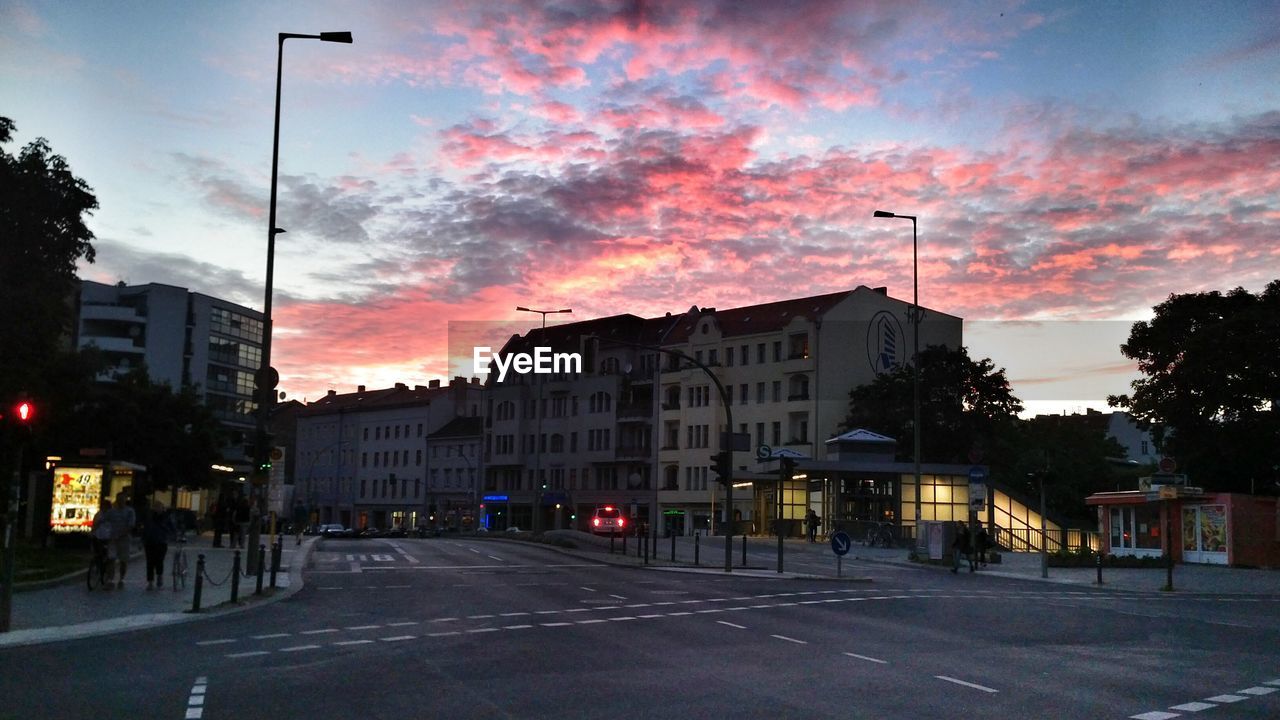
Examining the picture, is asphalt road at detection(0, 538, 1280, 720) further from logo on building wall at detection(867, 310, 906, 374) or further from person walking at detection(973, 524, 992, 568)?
logo on building wall at detection(867, 310, 906, 374)

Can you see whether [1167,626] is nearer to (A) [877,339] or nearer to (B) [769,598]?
(B) [769,598]

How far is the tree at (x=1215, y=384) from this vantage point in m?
50.1

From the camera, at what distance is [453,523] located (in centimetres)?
10619

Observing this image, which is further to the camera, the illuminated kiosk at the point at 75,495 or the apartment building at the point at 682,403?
the apartment building at the point at 682,403

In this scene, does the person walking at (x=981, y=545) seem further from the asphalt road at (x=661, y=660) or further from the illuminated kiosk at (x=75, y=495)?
the illuminated kiosk at (x=75, y=495)

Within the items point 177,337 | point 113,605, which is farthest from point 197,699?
point 177,337

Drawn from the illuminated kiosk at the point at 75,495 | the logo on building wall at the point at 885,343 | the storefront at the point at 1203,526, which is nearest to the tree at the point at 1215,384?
the storefront at the point at 1203,526

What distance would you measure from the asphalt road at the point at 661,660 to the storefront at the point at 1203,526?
18734 millimetres

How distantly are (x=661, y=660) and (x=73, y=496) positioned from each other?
2531 cm

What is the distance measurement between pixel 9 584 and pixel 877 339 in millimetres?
70242

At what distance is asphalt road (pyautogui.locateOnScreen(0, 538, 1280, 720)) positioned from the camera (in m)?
10.6

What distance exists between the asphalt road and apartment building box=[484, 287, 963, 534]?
4204cm

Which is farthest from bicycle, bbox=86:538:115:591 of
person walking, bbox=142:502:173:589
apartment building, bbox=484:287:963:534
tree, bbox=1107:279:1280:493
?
tree, bbox=1107:279:1280:493

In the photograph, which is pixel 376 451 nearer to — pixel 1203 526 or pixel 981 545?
pixel 981 545
